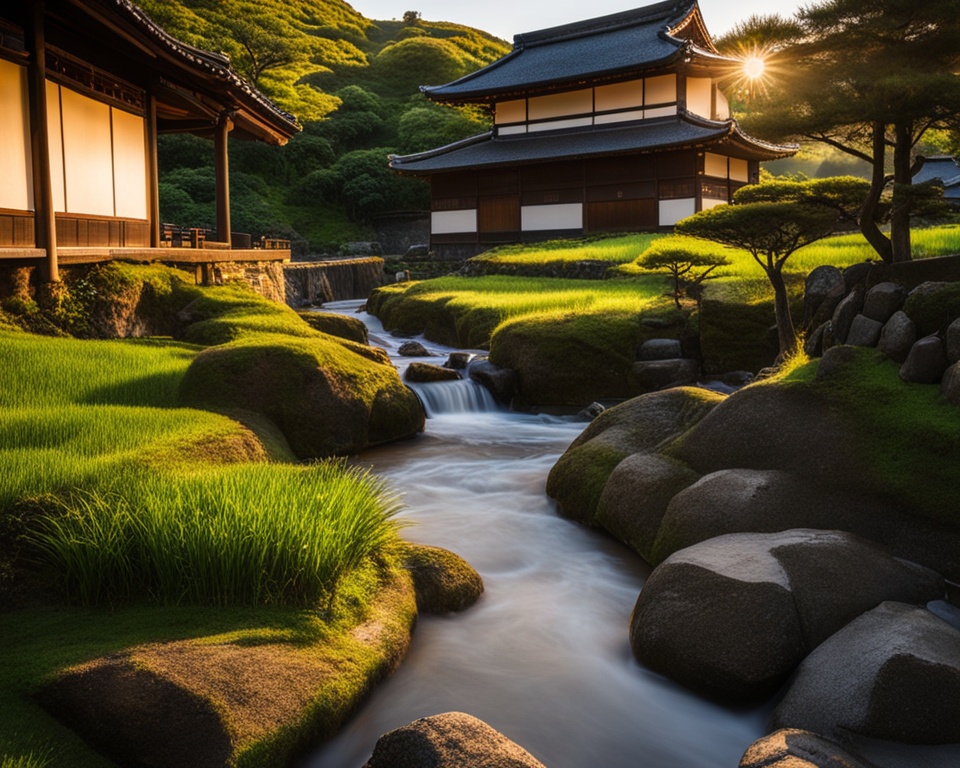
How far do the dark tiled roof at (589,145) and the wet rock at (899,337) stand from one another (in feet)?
68.0

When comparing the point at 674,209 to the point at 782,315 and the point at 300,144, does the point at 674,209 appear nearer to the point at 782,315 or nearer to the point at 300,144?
the point at 782,315

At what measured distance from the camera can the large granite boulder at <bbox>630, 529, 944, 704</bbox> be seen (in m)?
4.90

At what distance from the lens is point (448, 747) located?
377cm

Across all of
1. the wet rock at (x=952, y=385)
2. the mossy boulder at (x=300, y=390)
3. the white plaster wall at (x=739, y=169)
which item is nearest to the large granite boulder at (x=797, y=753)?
the wet rock at (x=952, y=385)

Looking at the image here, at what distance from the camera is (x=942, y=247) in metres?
17.8

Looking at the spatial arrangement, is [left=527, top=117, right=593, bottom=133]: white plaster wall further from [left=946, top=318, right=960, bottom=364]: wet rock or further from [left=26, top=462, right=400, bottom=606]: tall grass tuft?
[left=26, top=462, right=400, bottom=606]: tall grass tuft

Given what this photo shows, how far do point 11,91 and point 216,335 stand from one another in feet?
14.0

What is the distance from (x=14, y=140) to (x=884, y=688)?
12.1 meters

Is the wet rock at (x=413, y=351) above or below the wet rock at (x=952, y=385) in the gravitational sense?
below

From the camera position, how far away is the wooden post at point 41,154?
11039mm

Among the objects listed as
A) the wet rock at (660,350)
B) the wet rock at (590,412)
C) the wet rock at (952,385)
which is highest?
the wet rock at (952,385)

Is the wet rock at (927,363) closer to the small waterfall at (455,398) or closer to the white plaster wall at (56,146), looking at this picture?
the small waterfall at (455,398)

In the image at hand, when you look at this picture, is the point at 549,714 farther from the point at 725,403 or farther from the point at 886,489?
the point at 725,403

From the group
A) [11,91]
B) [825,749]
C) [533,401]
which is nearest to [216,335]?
[11,91]
